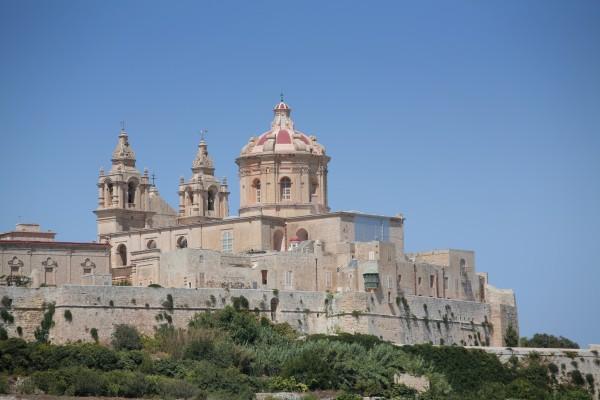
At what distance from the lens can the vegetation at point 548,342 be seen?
293 feet

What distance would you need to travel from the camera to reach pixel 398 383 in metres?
71.9

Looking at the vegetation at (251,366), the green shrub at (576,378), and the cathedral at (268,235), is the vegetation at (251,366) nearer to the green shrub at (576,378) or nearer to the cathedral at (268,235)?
the green shrub at (576,378)

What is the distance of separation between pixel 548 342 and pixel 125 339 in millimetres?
26195

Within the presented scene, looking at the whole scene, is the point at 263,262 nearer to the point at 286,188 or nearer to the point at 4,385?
the point at 286,188

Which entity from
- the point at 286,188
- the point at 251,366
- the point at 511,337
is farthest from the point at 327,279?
the point at 511,337

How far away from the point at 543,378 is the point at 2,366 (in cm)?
2431

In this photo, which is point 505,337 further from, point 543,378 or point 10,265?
point 10,265

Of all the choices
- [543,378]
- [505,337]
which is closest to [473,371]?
[543,378]

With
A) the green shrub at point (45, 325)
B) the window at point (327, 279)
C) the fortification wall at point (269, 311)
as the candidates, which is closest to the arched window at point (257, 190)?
→ the window at point (327, 279)

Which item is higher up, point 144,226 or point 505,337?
point 144,226

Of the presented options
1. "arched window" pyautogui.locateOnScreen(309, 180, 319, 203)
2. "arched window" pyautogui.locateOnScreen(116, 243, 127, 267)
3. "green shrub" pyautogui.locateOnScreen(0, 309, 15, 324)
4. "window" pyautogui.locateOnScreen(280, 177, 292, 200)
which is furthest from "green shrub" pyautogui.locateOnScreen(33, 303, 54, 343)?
"arched window" pyautogui.locateOnScreen(309, 180, 319, 203)

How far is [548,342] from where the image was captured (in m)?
90.6

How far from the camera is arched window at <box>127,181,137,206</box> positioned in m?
89.4

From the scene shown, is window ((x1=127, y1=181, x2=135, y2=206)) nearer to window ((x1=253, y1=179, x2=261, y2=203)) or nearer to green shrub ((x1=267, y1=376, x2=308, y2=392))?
window ((x1=253, y1=179, x2=261, y2=203))
